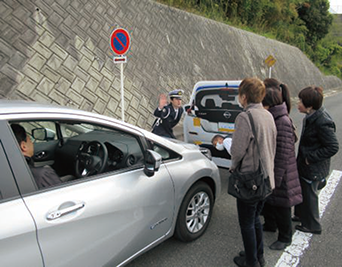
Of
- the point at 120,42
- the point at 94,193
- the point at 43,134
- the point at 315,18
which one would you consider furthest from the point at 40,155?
the point at 315,18

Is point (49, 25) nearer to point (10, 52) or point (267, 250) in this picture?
point (10, 52)

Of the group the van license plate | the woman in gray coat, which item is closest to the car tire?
the woman in gray coat

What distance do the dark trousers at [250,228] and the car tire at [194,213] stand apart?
576 mm

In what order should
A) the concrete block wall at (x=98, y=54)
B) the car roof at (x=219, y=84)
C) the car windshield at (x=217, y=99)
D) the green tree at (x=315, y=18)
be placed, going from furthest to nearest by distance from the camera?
the green tree at (x=315, y=18) < the concrete block wall at (x=98, y=54) < the car windshield at (x=217, y=99) < the car roof at (x=219, y=84)

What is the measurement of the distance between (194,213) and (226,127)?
69.8 inches

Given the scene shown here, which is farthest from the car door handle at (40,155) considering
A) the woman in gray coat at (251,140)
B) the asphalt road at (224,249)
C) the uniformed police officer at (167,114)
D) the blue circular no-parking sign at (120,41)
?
the blue circular no-parking sign at (120,41)

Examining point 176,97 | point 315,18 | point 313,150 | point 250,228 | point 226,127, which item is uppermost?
point 315,18

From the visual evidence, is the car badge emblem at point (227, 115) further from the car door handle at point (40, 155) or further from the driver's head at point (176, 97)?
the car door handle at point (40, 155)

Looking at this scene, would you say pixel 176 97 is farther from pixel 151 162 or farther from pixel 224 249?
pixel 224 249

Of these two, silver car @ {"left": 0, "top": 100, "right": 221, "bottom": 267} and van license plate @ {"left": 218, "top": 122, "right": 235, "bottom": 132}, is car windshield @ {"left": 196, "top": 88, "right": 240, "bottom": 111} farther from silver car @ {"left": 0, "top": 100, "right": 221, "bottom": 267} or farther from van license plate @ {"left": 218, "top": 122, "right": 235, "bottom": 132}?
silver car @ {"left": 0, "top": 100, "right": 221, "bottom": 267}

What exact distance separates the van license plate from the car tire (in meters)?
1.42

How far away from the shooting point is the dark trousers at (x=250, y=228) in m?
2.17

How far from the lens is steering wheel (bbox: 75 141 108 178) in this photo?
2.25 m

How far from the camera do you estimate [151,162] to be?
2.11 meters
